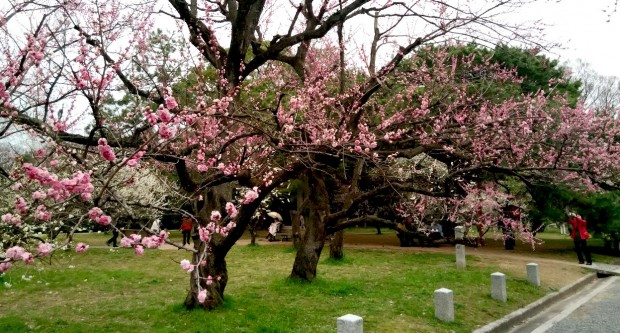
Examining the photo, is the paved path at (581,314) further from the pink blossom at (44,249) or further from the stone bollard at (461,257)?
the pink blossom at (44,249)

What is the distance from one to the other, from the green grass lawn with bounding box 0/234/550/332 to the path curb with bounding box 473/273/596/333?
0.23m

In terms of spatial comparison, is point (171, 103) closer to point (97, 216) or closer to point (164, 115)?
point (164, 115)

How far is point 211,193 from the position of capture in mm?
8492

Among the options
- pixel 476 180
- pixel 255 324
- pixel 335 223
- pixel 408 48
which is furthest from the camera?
pixel 476 180

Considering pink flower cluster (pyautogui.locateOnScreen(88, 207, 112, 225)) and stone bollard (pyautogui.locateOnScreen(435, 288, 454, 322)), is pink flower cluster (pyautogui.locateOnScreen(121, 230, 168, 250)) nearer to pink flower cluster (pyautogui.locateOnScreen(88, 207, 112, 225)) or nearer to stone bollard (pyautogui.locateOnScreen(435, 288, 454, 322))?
pink flower cluster (pyautogui.locateOnScreen(88, 207, 112, 225))

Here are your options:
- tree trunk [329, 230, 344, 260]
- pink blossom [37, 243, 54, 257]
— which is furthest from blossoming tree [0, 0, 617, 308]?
tree trunk [329, 230, 344, 260]

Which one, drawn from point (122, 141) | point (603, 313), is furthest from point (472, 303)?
point (122, 141)

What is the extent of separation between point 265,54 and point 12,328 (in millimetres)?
6533

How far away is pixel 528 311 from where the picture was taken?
9.04 metres

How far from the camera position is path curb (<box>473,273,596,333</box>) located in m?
7.73

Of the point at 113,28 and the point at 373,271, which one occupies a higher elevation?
the point at 113,28

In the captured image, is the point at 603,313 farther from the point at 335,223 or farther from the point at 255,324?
the point at 255,324

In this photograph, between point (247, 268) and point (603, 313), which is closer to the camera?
point (603, 313)

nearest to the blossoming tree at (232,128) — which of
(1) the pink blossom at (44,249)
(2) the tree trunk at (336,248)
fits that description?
(1) the pink blossom at (44,249)
